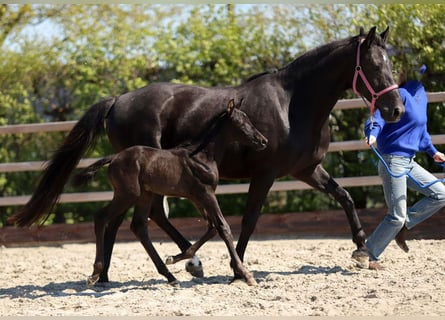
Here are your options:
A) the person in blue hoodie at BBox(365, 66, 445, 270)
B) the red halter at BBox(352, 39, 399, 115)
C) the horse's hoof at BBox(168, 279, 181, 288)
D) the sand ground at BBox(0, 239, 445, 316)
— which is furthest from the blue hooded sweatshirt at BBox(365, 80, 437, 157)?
the horse's hoof at BBox(168, 279, 181, 288)

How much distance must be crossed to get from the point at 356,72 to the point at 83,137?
249 centimetres

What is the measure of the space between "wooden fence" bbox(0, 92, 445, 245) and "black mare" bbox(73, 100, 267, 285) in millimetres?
2772

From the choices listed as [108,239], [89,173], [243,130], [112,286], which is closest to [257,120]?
[243,130]

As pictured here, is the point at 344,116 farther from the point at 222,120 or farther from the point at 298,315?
the point at 298,315

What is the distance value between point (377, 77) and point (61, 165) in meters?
2.87

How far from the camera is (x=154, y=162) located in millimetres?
6086

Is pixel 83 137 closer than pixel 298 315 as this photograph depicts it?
No

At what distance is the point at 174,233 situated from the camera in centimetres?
676

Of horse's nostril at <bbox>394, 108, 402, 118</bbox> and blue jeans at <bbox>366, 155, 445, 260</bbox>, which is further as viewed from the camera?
blue jeans at <bbox>366, 155, 445, 260</bbox>

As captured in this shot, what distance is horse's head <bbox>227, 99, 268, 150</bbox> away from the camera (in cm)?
627

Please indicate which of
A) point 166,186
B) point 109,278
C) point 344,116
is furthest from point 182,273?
point 344,116

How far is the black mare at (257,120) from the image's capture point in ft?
21.1

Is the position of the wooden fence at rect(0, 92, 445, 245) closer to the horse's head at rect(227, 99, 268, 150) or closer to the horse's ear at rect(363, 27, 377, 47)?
the horse's ear at rect(363, 27, 377, 47)

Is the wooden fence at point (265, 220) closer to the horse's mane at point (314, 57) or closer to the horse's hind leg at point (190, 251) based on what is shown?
the horse's mane at point (314, 57)
